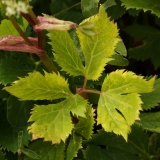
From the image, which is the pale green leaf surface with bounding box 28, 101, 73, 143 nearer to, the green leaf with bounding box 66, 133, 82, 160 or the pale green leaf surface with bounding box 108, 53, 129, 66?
the green leaf with bounding box 66, 133, 82, 160

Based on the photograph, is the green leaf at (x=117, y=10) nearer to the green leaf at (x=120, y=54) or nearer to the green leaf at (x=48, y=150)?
the green leaf at (x=120, y=54)

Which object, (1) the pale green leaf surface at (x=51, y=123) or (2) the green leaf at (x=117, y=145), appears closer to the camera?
(1) the pale green leaf surface at (x=51, y=123)

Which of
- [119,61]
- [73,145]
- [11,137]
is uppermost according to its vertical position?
[119,61]

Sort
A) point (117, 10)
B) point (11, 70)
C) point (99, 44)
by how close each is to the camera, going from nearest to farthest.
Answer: point (99, 44), point (11, 70), point (117, 10)

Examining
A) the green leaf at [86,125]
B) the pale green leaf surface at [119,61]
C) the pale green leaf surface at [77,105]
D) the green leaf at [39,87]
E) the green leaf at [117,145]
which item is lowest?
the green leaf at [117,145]

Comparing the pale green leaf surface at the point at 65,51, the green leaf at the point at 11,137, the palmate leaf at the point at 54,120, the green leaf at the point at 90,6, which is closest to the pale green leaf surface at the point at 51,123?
the palmate leaf at the point at 54,120

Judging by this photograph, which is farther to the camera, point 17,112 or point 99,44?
point 17,112

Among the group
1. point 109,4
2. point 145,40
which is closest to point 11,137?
point 109,4

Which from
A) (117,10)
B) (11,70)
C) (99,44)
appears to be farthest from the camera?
(117,10)

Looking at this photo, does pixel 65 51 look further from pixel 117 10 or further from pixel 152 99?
→ pixel 117 10
